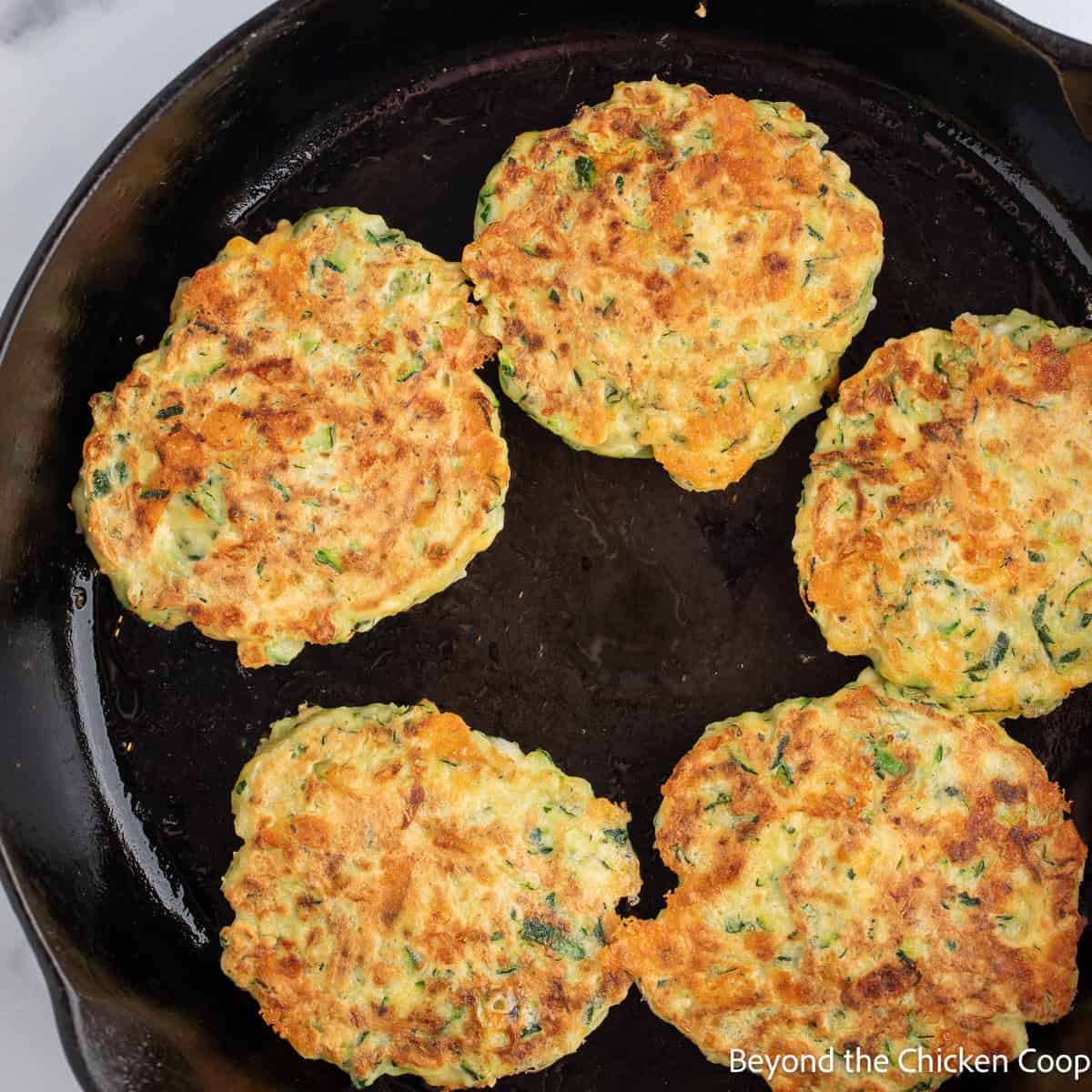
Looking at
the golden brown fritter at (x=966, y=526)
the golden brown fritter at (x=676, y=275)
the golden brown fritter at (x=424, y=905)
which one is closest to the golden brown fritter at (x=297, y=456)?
the golden brown fritter at (x=676, y=275)

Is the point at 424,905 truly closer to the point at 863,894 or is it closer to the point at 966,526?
the point at 863,894

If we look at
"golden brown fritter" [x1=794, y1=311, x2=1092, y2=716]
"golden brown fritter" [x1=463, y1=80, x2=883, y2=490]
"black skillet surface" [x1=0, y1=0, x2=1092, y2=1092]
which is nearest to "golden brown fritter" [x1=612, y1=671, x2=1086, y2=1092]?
"golden brown fritter" [x1=794, y1=311, x2=1092, y2=716]

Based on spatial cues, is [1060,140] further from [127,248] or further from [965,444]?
[127,248]

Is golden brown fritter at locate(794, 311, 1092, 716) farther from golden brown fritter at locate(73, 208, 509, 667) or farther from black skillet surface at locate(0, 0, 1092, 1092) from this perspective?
golden brown fritter at locate(73, 208, 509, 667)

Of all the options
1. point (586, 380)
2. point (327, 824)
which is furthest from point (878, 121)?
point (327, 824)

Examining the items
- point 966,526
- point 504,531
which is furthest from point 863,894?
point 504,531
